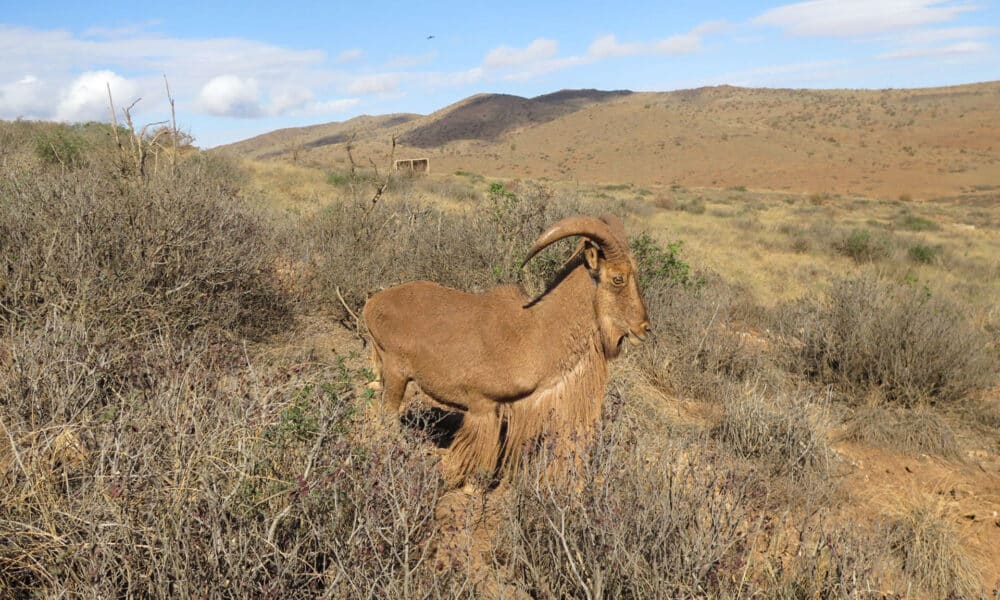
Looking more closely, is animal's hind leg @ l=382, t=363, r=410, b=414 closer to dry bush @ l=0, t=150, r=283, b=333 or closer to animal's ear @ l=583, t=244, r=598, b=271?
animal's ear @ l=583, t=244, r=598, b=271

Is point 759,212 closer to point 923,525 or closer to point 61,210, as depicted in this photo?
point 923,525

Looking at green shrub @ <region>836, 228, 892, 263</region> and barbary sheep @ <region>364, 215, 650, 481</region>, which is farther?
green shrub @ <region>836, 228, 892, 263</region>

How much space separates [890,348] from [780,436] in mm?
2771

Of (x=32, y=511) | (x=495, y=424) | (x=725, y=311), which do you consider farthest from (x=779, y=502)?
(x=32, y=511)

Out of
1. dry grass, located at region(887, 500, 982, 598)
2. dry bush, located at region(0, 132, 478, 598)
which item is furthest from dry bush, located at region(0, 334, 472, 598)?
dry grass, located at region(887, 500, 982, 598)

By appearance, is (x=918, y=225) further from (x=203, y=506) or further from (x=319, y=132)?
(x=319, y=132)

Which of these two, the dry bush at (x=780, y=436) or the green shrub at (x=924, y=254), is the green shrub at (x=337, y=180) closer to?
the dry bush at (x=780, y=436)

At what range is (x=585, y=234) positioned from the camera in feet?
10.9

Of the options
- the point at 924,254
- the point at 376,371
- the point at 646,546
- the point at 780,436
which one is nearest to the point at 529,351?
the point at 376,371

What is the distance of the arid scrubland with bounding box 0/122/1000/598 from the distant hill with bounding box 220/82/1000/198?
2585 centimetres

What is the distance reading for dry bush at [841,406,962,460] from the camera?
18.4 feet

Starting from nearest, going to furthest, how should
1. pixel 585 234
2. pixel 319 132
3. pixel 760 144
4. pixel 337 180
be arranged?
1. pixel 585 234
2. pixel 337 180
3. pixel 760 144
4. pixel 319 132

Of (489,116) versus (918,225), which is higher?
(489,116)

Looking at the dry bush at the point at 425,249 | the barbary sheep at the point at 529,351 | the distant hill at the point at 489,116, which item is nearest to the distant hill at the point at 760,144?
the distant hill at the point at 489,116
